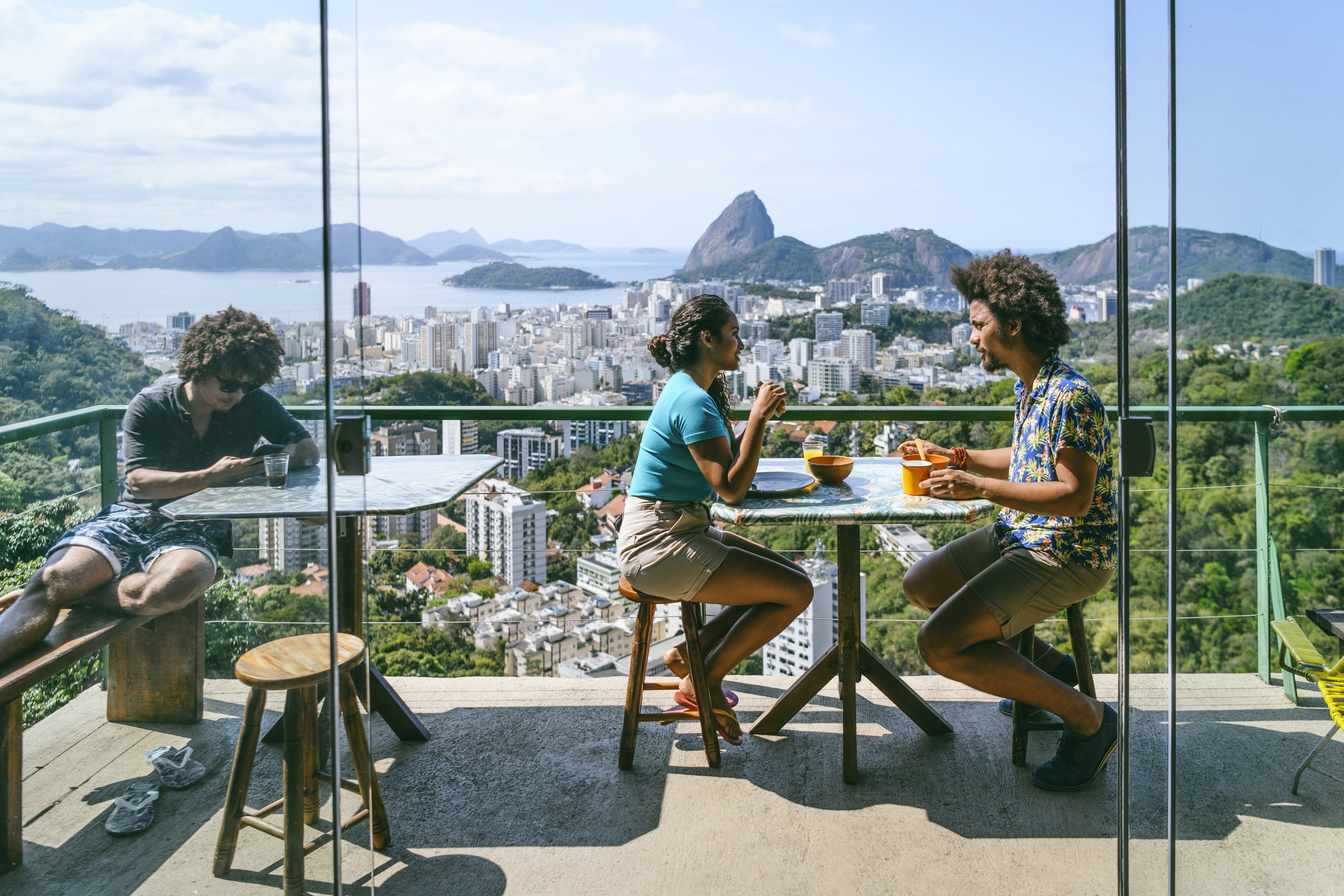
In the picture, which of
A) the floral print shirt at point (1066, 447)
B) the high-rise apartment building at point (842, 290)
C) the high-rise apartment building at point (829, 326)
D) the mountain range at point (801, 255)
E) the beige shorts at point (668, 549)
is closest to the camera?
the floral print shirt at point (1066, 447)

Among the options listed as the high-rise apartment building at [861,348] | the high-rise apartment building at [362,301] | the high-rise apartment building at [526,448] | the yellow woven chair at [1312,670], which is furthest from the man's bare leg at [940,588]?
the high-rise apartment building at [861,348]

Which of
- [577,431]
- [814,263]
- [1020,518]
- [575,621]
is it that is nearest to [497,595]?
[575,621]

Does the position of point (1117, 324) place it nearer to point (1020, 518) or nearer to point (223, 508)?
point (1020, 518)

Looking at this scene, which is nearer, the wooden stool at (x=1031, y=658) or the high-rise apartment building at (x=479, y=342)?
the wooden stool at (x=1031, y=658)

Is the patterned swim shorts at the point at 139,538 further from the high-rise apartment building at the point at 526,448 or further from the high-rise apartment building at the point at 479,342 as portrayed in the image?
the high-rise apartment building at the point at 479,342

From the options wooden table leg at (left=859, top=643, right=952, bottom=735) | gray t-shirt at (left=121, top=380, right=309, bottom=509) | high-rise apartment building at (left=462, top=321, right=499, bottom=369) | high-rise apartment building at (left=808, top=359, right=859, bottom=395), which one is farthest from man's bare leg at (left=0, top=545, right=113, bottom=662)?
high-rise apartment building at (left=462, top=321, right=499, bottom=369)

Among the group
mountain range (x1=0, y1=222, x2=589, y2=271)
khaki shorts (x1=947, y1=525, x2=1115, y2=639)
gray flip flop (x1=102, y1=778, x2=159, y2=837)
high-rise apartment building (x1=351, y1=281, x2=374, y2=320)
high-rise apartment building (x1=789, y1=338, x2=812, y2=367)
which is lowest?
gray flip flop (x1=102, y1=778, x2=159, y2=837)

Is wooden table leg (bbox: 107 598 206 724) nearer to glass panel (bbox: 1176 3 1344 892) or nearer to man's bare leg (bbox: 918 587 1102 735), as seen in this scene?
glass panel (bbox: 1176 3 1344 892)
